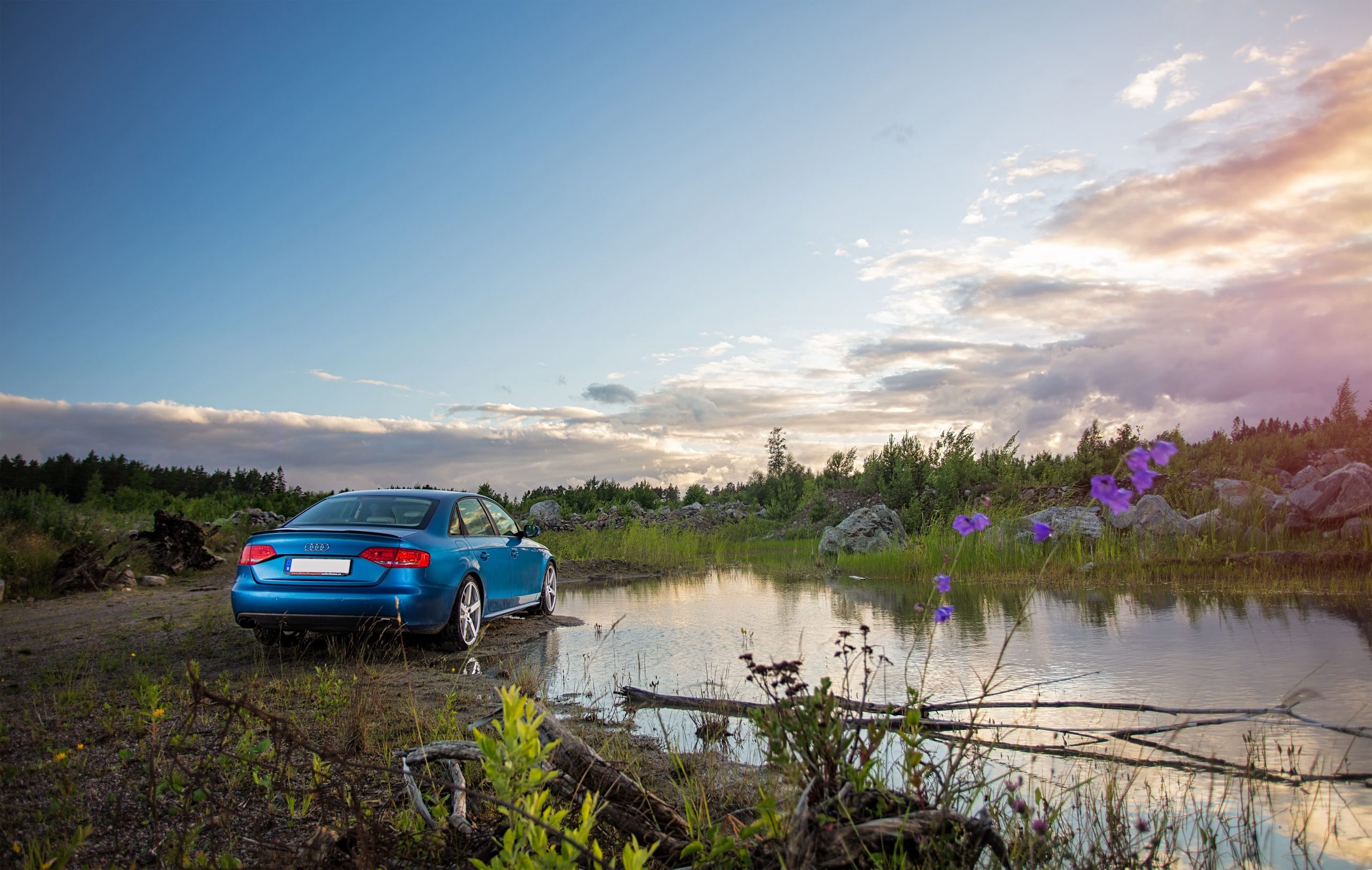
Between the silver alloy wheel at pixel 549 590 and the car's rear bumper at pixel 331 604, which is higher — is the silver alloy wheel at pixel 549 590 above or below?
below

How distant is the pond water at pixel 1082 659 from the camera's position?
389 cm

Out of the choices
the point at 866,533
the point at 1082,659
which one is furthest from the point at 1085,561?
the point at 866,533

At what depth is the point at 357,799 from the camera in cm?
249

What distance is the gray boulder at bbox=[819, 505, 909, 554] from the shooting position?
19297 mm

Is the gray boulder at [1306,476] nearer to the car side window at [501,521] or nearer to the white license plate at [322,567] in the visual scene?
the car side window at [501,521]

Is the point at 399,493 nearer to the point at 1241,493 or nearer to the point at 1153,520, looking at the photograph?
the point at 1153,520

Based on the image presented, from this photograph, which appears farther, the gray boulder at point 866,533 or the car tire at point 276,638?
the gray boulder at point 866,533

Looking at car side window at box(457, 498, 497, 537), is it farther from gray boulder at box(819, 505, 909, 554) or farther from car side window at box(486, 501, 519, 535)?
gray boulder at box(819, 505, 909, 554)

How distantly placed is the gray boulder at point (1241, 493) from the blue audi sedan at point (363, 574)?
11.7 meters

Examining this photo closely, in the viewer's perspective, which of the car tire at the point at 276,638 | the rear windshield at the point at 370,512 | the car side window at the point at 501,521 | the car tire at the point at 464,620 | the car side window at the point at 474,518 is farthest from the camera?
the car side window at the point at 501,521

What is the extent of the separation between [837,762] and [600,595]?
11.2 meters

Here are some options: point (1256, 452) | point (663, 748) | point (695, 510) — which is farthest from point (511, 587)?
point (695, 510)

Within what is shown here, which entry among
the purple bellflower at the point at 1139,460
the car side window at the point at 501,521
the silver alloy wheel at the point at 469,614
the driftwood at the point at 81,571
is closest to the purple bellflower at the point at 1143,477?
the purple bellflower at the point at 1139,460

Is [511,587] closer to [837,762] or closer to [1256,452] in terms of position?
[837,762]
